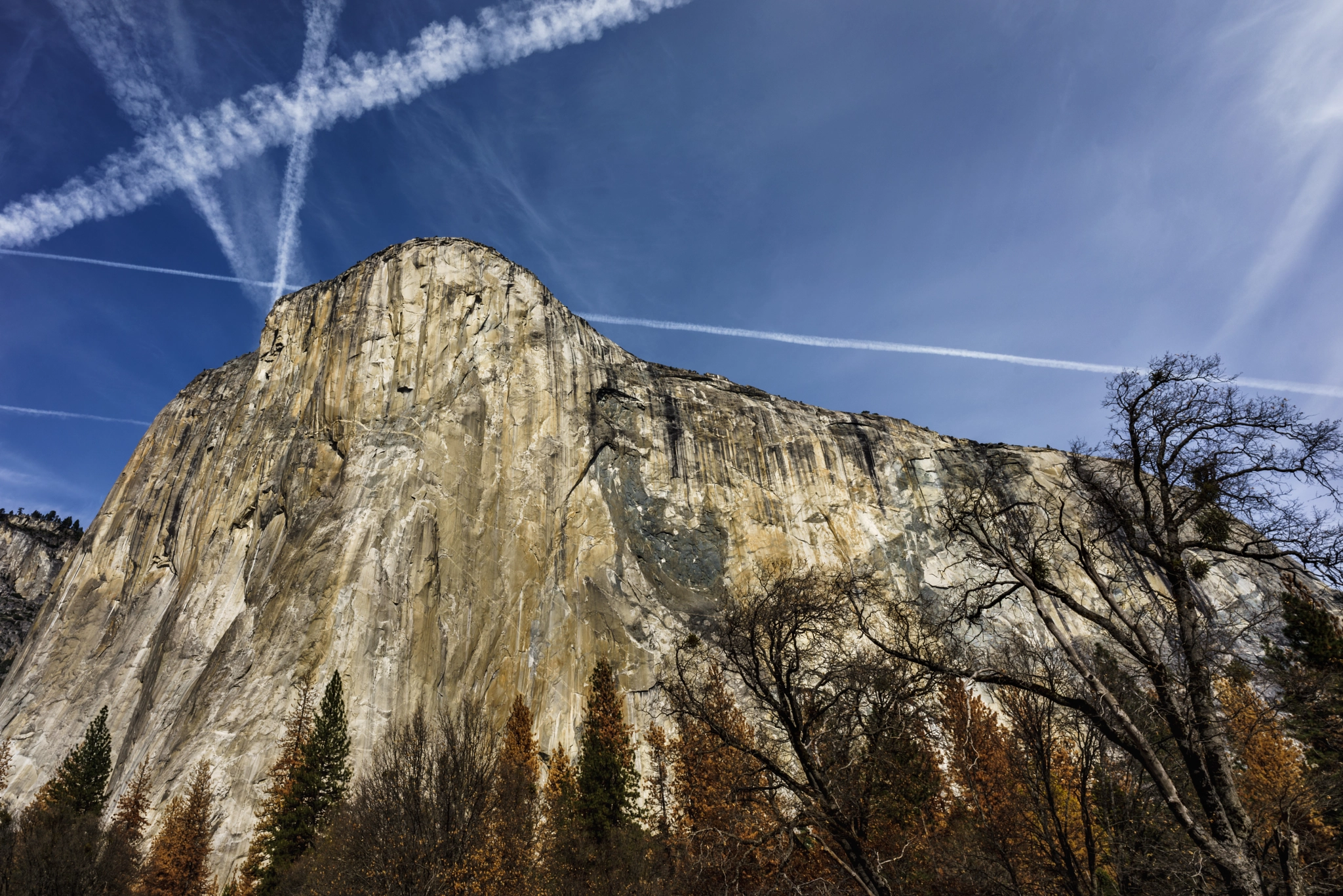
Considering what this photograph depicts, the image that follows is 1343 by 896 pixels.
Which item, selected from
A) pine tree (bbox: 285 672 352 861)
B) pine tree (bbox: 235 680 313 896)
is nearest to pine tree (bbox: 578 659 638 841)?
pine tree (bbox: 285 672 352 861)

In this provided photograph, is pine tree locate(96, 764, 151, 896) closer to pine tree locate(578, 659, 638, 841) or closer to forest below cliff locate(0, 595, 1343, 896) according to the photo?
forest below cliff locate(0, 595, 1343, 896)

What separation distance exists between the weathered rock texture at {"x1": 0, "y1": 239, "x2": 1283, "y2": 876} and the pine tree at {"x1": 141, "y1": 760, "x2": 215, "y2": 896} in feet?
2.78

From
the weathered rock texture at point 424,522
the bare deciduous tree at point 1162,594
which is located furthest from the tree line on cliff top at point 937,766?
the weathered rock texture at point 424,522

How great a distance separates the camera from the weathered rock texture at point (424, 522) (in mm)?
34344

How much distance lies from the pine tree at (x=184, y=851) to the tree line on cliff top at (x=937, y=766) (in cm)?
8

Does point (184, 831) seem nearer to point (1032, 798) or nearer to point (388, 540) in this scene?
point (388, 540)

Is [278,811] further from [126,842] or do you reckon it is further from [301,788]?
[126,842]

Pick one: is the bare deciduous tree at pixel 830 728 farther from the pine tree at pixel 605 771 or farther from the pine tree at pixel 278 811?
the pine tree at pixel 278 811

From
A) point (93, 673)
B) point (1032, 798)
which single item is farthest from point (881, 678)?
point (93, 673)

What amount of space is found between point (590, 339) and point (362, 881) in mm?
42947

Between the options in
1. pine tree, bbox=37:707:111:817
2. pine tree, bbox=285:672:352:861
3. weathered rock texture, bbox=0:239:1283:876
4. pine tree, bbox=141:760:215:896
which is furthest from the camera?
weathered rock texture, bbox=0:239:1283:876

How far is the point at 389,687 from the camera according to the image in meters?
32.9

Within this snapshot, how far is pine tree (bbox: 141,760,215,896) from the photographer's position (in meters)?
24.9

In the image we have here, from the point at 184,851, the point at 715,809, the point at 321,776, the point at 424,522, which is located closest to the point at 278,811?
the point at 321,776
